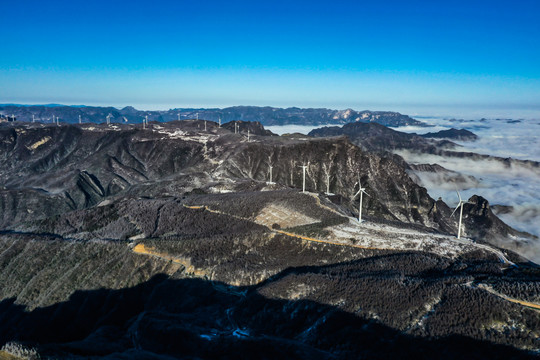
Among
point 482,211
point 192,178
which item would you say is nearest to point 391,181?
point 482,211

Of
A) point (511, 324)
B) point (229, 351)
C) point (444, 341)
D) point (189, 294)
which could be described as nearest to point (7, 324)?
point (189, 294)

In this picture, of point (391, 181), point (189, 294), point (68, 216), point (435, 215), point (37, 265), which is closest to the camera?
point (189, 294)

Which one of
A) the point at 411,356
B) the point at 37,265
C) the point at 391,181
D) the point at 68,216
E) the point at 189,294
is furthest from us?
the point at 391,181

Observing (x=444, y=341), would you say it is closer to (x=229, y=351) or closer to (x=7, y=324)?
(x=229, y=351)

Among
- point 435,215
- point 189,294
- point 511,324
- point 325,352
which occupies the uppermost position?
point 511,324

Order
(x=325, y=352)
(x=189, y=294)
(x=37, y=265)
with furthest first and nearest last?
(x=37, y=265) < (x=189, y=294) < (x=325, y=352)

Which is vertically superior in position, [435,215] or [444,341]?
[444,341]

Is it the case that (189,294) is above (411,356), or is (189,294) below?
below

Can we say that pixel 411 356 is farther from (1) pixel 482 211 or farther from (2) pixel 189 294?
(1) pixel 482 211

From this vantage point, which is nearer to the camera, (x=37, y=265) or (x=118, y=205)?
(x=37, y=265)
